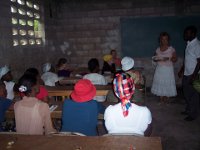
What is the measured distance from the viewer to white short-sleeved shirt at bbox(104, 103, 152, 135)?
→ 6.56ft

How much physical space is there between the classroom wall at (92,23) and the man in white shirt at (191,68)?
295cm

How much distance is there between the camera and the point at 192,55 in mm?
4191

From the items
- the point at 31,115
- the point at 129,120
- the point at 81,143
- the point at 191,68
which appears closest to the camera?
the point at 81,143

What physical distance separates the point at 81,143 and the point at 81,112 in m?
0.62

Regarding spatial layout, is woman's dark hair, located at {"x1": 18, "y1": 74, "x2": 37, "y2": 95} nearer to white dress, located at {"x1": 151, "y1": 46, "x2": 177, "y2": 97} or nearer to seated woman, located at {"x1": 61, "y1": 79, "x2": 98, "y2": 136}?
seated woman, located at {"x1": 61, "y1": 79, "x2": 98, "y2": 136}

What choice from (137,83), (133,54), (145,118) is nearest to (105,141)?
(145,118)

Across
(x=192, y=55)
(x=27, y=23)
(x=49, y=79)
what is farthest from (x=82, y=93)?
(x=27, y=23)

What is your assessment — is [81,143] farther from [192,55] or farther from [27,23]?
[27,23]

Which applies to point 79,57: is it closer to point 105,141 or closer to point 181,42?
point 181,42

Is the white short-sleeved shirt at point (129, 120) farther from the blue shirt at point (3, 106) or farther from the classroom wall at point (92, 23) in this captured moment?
the classroom wall at point (92, 23)

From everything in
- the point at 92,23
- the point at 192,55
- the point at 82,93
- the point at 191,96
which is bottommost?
the point at 191,96

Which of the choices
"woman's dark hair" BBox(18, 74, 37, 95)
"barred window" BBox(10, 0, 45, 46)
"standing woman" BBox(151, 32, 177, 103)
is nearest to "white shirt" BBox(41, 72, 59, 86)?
"barred window" BBox(10, 0, 45, 46)

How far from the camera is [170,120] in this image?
4500 millimetres

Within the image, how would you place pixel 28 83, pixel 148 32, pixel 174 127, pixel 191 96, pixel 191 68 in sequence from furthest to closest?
pixel 148 32
pixel 191 96
pixel 191 68
pixel 174 127
pixel 28 83
